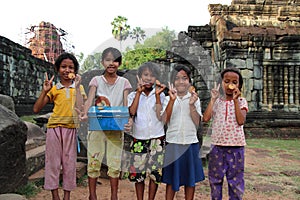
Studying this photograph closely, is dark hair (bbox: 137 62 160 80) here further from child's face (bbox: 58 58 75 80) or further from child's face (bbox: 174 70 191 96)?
child's face (bbox: 58 58 75 80)

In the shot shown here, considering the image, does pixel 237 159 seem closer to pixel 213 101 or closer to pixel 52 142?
pixel 213 101

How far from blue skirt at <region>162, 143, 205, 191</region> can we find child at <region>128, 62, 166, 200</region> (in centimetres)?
7

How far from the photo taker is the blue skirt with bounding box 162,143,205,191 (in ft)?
8.53

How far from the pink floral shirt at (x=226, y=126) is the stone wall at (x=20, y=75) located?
25.5ft

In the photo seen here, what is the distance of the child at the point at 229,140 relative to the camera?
2607mm

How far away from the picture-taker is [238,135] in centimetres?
263

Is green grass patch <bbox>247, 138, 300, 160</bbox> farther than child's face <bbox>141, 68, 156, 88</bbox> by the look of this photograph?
Yes

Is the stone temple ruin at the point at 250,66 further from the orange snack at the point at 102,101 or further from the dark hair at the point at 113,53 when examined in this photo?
the orange snack at the point at 102,101

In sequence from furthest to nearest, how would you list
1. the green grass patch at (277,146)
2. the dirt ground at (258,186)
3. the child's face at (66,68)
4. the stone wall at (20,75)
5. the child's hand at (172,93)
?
the stone wall at (20,75), the green grass patch at (277,146), the dirt ground at (258,186), the child's face at (66,68), the child's hand at (172,93)

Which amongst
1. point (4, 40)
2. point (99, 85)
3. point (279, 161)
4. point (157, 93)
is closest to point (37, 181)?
point (99, 85)

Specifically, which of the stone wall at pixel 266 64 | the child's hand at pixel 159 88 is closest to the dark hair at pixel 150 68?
the child's hand at pixel 159 88

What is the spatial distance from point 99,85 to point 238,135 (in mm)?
1300

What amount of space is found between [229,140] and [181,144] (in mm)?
407

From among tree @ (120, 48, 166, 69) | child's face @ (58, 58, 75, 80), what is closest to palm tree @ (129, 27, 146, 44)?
tree @ (120, 48, 166, 69)
